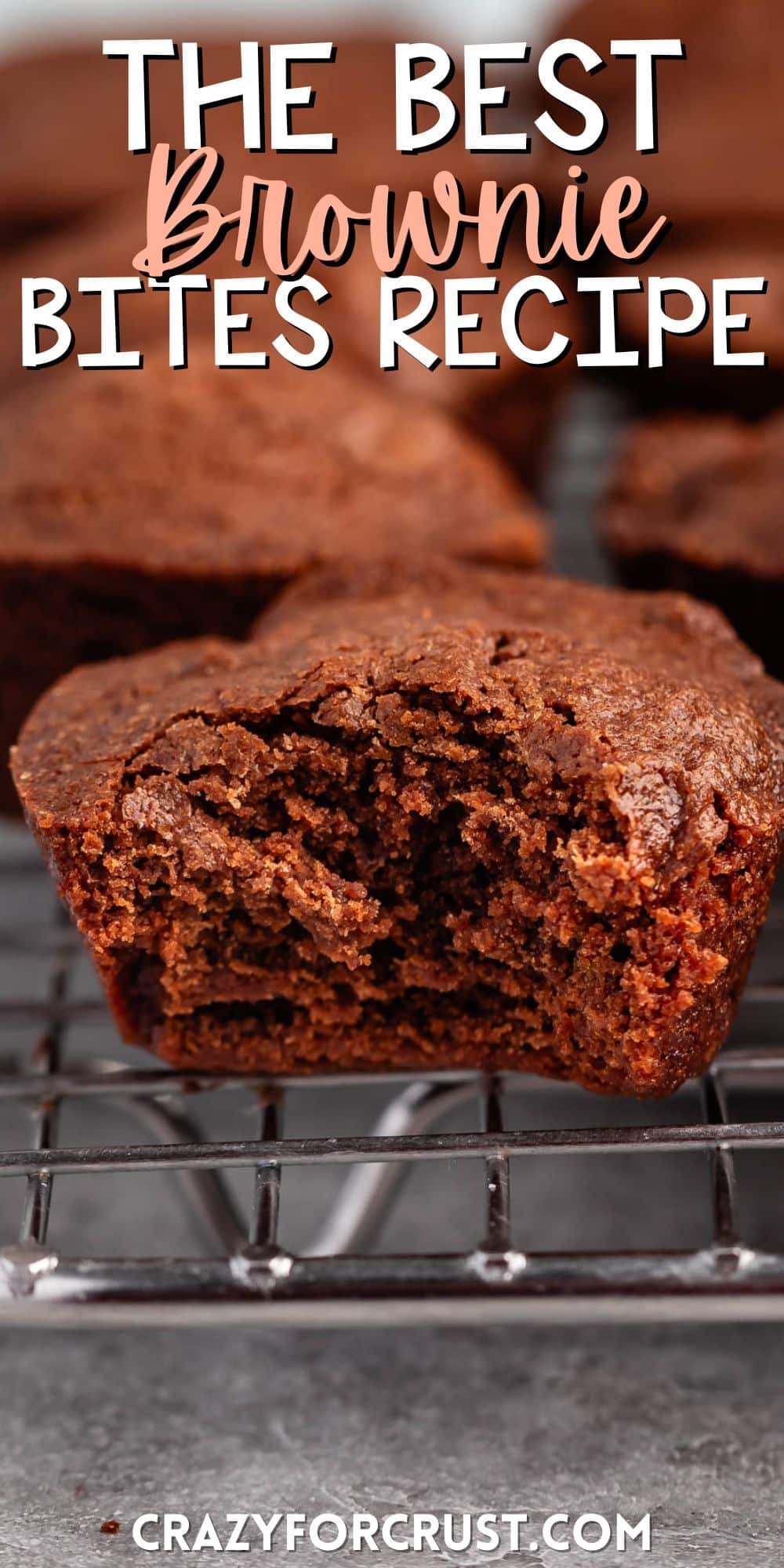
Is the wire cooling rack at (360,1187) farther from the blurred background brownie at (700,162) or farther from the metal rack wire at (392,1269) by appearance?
the blurred background brownie at (700,162)

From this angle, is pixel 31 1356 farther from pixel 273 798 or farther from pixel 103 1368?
pixel 273 798

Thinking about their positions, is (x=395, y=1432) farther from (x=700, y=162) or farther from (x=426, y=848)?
(x=700, y=162)

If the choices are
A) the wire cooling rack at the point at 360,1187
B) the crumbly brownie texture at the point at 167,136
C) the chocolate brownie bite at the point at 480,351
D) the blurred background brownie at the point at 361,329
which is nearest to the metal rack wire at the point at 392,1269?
the wire cooling rack at the point at 360,1187

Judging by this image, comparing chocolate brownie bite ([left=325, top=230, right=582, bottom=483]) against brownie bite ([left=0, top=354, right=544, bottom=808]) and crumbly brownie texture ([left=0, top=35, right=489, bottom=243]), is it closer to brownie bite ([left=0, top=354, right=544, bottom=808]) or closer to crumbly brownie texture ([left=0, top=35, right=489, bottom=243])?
brownie bite ([left=0, top=354, right=544, bottom=808])

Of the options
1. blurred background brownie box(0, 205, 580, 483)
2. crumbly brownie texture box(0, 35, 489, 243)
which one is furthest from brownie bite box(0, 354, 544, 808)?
crumbly brownie texture box(0, 35, 489, 243)

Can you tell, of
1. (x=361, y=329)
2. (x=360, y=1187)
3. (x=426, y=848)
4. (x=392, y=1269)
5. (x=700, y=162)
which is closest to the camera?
(x=392, y=1269)

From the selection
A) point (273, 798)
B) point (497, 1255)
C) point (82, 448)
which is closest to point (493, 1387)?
point (497, 1255)

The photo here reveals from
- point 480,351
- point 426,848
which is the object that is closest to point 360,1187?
point 426,848
